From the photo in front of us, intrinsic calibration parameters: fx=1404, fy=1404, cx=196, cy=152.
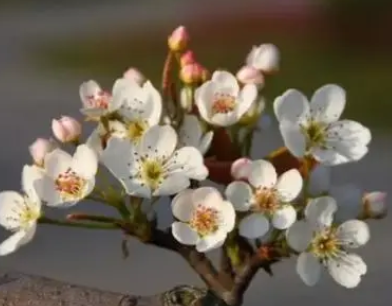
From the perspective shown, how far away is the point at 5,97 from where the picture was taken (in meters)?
7.00

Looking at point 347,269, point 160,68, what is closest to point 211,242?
point 347,269

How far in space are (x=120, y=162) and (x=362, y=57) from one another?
6.88 meters

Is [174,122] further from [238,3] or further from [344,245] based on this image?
[238,3]

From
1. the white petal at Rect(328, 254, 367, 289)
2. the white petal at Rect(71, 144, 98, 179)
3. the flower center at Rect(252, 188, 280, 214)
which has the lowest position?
the white petal at Rect(328, 254, 367, 289)

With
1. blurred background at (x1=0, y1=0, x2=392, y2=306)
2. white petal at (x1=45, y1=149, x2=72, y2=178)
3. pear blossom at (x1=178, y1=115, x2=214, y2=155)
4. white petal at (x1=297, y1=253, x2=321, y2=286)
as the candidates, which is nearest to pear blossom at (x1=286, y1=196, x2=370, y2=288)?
white petal at (x1=297, y1=253, x2=321, y2=286)

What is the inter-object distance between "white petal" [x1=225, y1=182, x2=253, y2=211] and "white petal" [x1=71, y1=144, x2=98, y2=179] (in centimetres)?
12

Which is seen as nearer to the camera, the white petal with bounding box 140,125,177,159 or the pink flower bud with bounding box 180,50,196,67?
the white petal with bounding box 140,125,177,159

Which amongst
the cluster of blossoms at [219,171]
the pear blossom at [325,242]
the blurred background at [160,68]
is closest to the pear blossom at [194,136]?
the cluster of blossoms at [219,171]

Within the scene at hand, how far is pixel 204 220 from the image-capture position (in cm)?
116

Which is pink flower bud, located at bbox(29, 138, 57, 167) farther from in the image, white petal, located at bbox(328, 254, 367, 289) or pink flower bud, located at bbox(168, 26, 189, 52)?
white petal, located at bbox(328, 254, 367, 289)

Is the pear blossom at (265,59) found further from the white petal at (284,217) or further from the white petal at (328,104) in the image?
the white petal at (284,217)

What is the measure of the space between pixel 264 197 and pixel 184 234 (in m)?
0.07

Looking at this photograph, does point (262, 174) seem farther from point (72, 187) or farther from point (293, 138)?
point (72, 187)

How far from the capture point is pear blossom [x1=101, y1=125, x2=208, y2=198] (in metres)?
1.14
